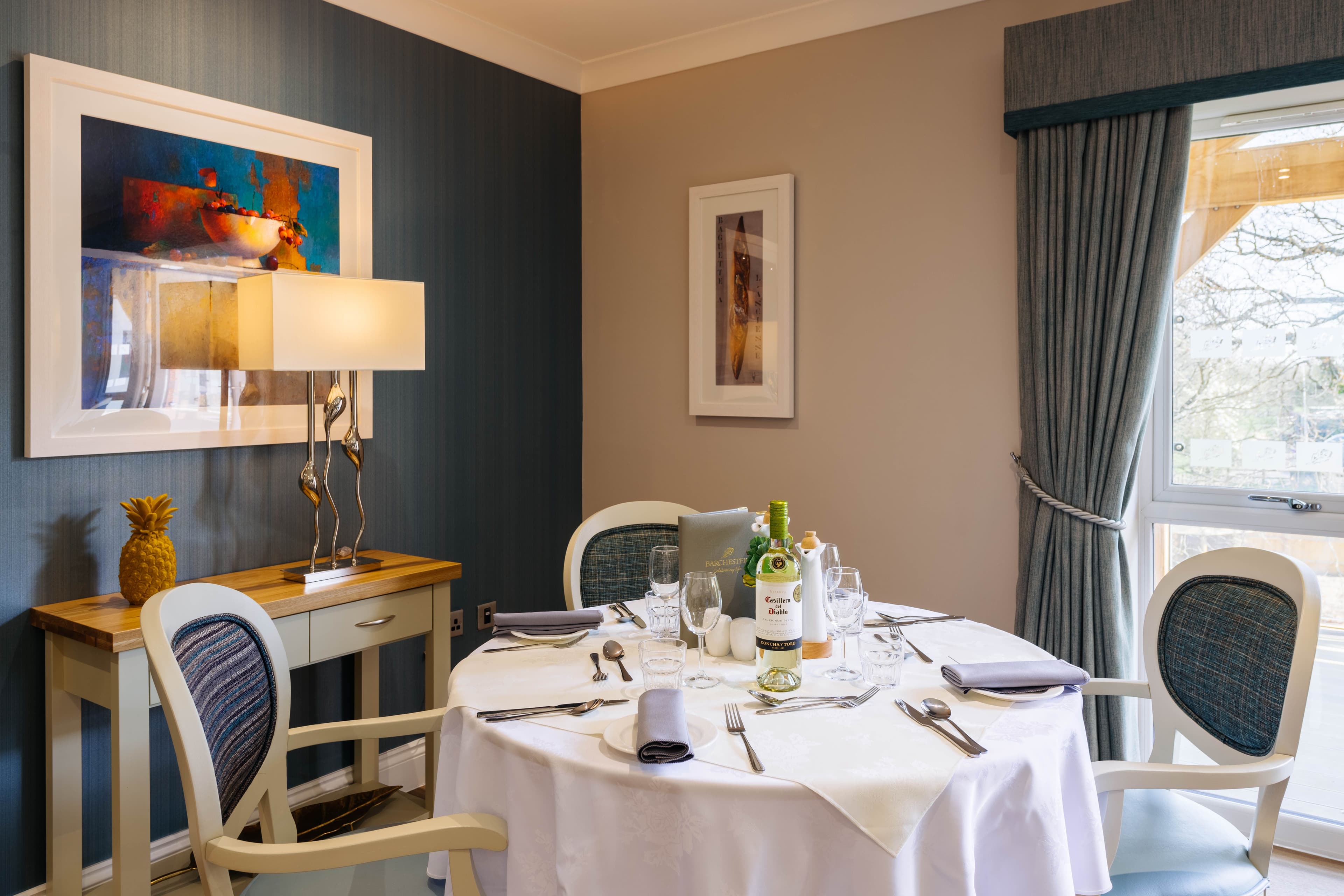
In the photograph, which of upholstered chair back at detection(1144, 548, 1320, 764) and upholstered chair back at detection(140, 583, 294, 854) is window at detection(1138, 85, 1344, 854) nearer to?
upholstered chair back at detection(1144, 548, 1320, 764)

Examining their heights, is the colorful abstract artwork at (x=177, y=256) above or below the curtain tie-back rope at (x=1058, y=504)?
above

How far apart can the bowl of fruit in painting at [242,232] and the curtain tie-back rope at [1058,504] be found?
2492mm

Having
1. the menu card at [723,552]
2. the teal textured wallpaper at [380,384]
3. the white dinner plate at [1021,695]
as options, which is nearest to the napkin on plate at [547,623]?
the menu card at [723,552]

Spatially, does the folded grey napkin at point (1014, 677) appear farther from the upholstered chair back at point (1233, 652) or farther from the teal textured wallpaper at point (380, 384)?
the teal textured wallpaper at point (380, 384)

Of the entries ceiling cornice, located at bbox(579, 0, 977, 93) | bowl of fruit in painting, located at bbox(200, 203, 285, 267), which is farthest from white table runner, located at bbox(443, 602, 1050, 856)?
ceiling cornice, located at bbox(579, 0, 977, 93)

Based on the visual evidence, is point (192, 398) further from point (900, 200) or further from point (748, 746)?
point (900, 200)

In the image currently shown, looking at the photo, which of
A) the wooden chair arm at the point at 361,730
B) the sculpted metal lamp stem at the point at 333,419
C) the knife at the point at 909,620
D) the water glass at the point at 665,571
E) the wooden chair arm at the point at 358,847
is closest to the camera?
the wooden chair arm at the point at 358,847

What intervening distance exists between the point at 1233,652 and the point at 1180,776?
0.41 metres

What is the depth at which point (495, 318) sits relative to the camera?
142 inches

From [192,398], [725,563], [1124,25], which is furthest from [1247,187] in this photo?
[192,398]

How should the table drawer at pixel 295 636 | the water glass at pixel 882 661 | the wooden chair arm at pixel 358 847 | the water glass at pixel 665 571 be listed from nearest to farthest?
the wooden chair arm at pixel 358 847 → the water glass at pixel 882 661 → the water glass at pixel 665 571 → the table drawer at pixel 295 636

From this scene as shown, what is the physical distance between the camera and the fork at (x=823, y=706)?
5.02 ft

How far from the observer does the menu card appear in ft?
6.07

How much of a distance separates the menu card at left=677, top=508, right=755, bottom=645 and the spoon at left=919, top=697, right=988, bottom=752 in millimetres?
458
